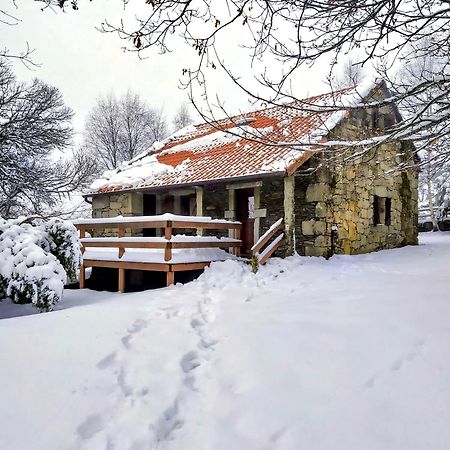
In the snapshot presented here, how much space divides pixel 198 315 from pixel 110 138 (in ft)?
73.0

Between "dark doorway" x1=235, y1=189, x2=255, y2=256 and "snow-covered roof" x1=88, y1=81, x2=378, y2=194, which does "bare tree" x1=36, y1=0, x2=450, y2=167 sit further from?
"dark doorway" x1=235, y1=189, x2=255, y2=256

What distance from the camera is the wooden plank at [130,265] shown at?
6.62 metres

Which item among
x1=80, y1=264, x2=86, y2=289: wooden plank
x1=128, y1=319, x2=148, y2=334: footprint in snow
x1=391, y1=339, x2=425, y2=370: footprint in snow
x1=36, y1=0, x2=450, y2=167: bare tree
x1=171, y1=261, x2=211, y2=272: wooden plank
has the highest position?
x1=36, y1=0, x2=450, y2=167: bare tree

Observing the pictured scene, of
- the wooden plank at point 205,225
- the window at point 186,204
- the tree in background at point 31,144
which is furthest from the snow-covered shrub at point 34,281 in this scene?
the window at point 186,204

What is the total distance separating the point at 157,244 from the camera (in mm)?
6707

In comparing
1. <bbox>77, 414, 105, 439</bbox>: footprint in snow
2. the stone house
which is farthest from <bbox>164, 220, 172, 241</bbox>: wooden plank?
<bbox>77, 414, 105, 439</bbox>: footprint in snow

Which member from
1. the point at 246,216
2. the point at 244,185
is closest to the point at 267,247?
the point at 244,185

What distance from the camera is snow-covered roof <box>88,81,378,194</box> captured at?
325 inches

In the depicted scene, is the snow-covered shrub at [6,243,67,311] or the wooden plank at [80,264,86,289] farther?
the wooden plank at [80,264,86,289]

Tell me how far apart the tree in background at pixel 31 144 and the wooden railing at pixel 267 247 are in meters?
6.31

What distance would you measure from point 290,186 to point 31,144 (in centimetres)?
673

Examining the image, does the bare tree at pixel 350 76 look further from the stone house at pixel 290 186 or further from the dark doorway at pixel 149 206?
the dark doorway at pixel 149 206

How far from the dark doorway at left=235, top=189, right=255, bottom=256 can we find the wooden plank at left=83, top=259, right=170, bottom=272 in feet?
11.1

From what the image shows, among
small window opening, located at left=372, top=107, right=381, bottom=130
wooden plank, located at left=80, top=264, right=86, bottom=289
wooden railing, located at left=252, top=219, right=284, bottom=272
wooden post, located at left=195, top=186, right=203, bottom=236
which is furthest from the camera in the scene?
small window opening, located at left=372, top=107, right=381, bottom=130
